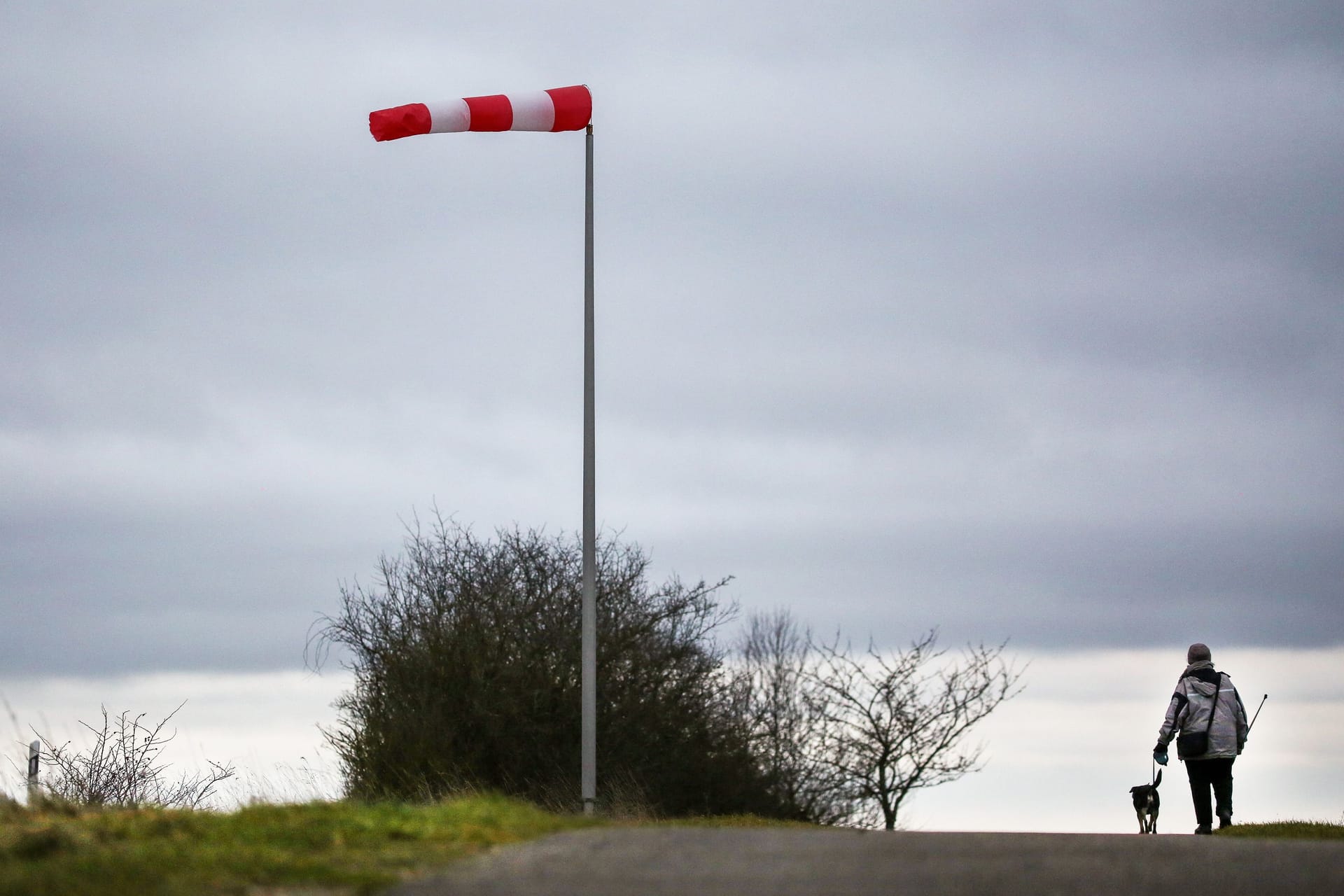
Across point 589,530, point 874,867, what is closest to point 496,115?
point 589,530

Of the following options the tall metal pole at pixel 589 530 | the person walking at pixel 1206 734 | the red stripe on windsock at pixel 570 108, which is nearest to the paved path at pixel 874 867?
the person walking at pixel 1206 734

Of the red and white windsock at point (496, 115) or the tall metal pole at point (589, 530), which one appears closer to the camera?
the tall metal pole at point (589, 530)

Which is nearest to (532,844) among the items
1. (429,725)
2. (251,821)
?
(251,821)

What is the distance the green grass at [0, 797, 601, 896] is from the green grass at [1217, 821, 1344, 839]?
770cm

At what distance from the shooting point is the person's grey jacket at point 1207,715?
14344 mm

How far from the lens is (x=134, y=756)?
2353 cm

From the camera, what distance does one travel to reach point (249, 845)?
8.32m

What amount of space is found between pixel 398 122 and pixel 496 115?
1225 millimetres

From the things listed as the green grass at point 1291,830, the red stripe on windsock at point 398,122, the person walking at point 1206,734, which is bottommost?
the green grass at point 1291,830

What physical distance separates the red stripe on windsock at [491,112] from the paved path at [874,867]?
11.4 meters

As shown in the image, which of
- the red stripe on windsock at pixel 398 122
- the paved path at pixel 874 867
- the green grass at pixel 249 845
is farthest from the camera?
the red stripe on windsock at pixel 398 122

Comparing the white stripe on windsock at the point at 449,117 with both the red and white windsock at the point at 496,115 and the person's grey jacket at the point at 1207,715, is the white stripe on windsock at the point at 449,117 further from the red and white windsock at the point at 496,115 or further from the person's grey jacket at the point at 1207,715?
the person's grey jacket at the point at 1207,715

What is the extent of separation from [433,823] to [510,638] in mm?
13328

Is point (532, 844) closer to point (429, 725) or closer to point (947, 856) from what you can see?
point (947, 856)
